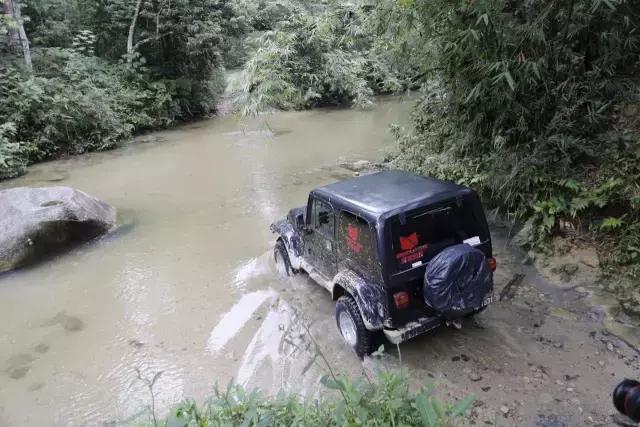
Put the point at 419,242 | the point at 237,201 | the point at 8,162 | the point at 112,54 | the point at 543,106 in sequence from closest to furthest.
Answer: the point at 419,242 → the point at 543,106 → the point at 237,201 → the point at 8,162 → the point at 112,54

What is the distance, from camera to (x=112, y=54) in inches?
747

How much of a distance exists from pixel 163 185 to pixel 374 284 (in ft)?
28.2

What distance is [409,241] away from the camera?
4082 millimetres

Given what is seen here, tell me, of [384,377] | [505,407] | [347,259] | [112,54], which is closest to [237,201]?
[347,259]

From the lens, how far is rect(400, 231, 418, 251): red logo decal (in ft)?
13.3

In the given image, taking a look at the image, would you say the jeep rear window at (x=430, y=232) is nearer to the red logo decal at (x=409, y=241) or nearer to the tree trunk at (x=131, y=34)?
the red logo decal at (x=409, y=241)

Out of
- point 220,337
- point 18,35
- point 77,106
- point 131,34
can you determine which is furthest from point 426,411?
point 131,34

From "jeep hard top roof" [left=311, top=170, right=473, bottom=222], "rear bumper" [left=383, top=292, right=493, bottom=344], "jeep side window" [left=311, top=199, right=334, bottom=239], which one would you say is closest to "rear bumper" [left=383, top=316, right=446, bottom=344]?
"rear bumper" [left=383, top=292, right=493, bottom=344]

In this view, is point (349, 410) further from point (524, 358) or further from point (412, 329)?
point (524, 358)

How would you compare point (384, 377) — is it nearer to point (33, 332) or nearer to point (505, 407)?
point (505, 407)

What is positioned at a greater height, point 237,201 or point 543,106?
point 543,106

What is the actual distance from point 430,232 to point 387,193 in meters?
0.58

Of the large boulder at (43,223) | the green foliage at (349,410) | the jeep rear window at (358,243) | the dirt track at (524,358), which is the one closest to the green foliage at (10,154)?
the large boulder at (43,223)

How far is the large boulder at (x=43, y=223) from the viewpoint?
7.62 meters
